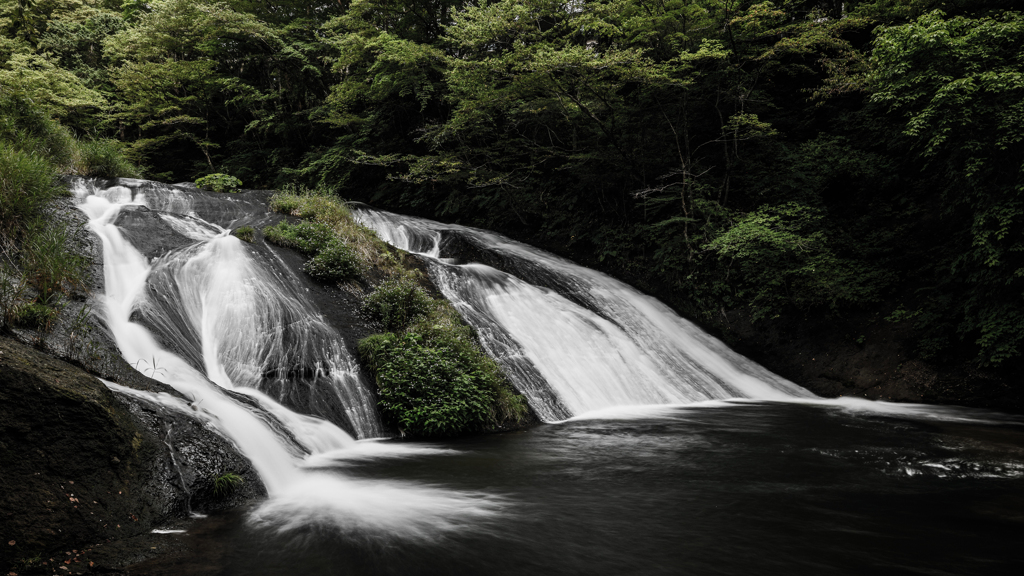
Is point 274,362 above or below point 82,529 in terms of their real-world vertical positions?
above

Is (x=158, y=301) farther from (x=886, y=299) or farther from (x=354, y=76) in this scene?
(x=354, y=76)

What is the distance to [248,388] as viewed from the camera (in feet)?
21.9

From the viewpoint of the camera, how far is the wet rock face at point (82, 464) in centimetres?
317

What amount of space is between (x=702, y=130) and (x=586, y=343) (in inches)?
333

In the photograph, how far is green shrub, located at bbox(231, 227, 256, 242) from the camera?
30.8 feet

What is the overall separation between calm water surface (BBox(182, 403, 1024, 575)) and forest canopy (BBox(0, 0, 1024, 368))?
166 inches

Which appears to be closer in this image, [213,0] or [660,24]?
[660,24]

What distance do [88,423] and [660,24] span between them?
13.6m

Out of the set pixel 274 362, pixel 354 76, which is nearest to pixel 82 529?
pixel 274 362

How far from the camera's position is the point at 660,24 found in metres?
12.5

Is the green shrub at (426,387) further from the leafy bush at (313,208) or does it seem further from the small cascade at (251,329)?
the leafy bush at (313,208)

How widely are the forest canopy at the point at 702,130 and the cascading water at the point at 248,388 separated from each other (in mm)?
3567

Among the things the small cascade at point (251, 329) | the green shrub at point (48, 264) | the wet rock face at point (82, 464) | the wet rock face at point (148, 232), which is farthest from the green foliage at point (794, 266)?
the green shrub at point (48, 264)

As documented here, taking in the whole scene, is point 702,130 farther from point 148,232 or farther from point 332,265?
point 148,232
